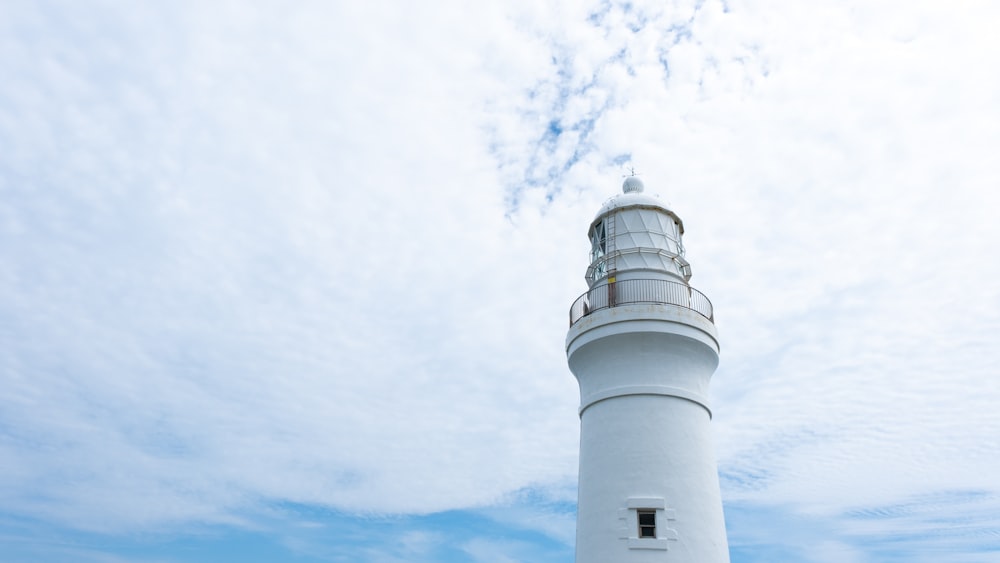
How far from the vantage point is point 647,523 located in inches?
516

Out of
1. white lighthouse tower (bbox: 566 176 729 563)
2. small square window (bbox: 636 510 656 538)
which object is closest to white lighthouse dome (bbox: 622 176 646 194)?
white lighthouse tower (bbox: 566 176 729 563)

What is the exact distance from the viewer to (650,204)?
1579cm

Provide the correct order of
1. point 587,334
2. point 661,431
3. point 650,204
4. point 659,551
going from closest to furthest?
point 659,551, point 661,431, point 587,334, point 650,204

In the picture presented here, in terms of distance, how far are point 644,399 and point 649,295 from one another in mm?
2180

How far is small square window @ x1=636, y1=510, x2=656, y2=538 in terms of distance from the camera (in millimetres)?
12992

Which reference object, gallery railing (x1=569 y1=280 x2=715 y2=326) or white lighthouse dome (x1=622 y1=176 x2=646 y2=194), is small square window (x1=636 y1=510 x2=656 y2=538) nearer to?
gallery railing (x1=569 y1=280 x2=715 y2=326)

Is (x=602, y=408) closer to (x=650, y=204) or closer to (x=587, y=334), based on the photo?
(x=587, y=334)

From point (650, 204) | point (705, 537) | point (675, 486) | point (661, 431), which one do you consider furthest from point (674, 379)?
point (650, 204)

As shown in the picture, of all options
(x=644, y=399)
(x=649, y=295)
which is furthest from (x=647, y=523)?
(x=649, y=295)

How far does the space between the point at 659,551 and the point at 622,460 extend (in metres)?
1.71

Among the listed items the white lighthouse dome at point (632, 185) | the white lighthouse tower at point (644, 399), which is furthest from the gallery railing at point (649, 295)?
the white lighthouse dome at point (632, 185)

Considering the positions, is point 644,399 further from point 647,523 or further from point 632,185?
point 632,185

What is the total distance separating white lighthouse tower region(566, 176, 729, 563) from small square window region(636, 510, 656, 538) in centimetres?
2

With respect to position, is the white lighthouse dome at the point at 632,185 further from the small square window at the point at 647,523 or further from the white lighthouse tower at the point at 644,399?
the small square window at the point at 647,523
